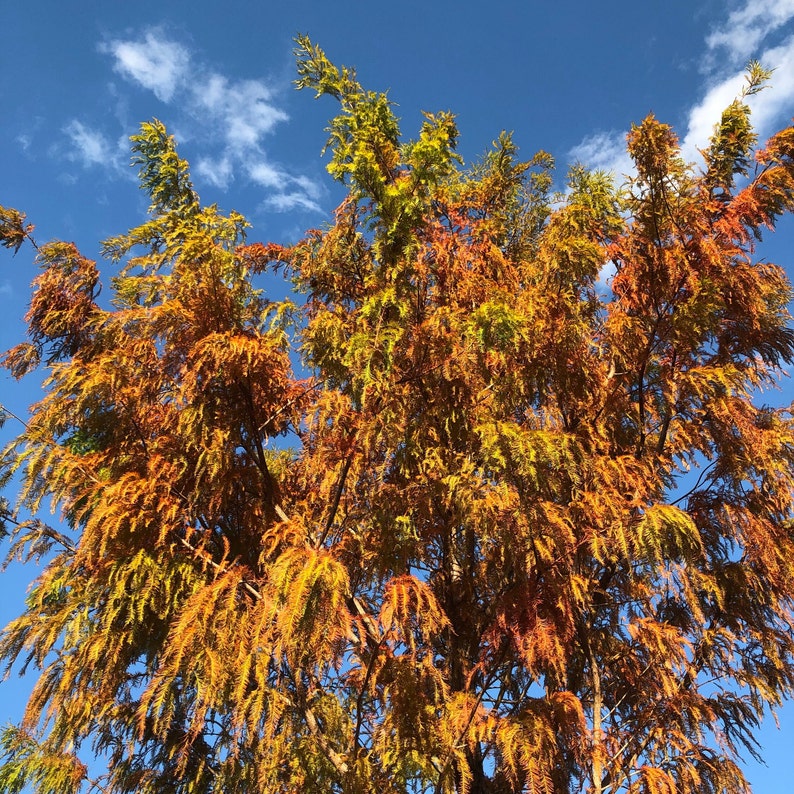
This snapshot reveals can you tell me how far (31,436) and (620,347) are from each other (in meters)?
3.81

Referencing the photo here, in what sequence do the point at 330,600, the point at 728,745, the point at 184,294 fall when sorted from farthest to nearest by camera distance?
the point at 184,294, the point at 728,745, the point at 330,600

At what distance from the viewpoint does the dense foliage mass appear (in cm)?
349

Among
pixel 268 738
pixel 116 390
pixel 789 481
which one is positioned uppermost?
pixel 116 390

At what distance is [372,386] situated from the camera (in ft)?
11.5

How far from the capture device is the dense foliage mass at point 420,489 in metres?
3.49

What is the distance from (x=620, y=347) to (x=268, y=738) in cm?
327

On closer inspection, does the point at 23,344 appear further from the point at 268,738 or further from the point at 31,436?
the point at 268,738

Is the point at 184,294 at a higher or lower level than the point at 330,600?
higher

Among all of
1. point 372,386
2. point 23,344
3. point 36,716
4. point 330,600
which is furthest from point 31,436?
point 330,600

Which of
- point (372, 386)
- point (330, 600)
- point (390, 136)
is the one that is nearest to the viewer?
point (330, 600)

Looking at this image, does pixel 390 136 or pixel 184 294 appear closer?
pixel 184 294

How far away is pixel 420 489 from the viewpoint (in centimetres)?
418

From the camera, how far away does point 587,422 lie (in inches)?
182

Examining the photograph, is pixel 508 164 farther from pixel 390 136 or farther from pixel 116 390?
pixel 116 390
